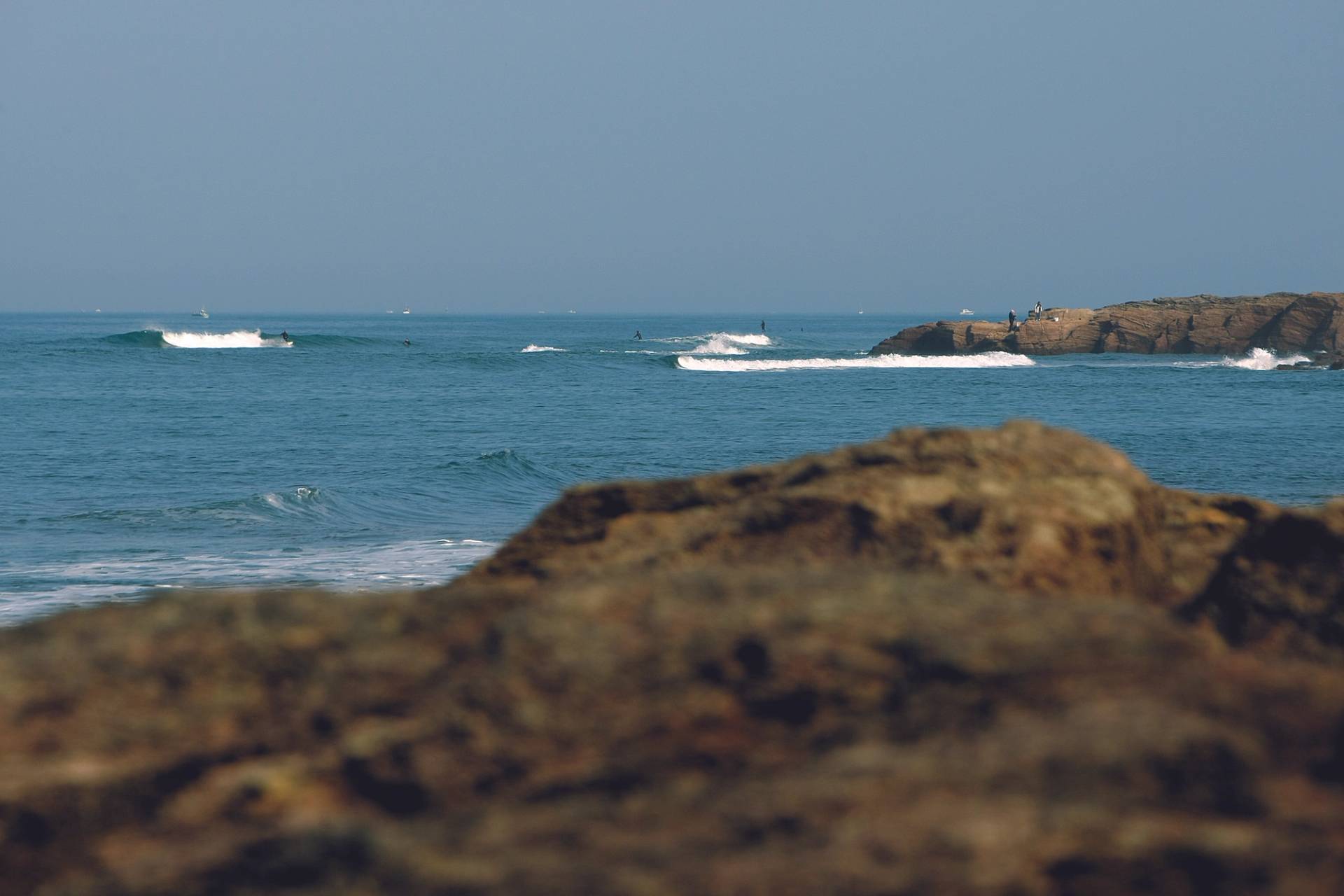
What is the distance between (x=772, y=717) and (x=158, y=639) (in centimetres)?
183

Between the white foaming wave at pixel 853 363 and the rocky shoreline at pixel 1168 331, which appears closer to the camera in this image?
the white foaming wave at pixel 853 363

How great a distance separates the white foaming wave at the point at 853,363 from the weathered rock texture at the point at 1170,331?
7.85ft

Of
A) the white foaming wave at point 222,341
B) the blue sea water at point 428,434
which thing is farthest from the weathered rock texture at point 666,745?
the white foaming wave at point 222,341

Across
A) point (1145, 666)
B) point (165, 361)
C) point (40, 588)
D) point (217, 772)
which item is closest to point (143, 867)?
point (217, 772)

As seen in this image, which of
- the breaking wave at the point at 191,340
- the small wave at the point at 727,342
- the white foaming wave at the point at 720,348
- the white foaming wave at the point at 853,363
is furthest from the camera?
the small wave at the point at 727,342

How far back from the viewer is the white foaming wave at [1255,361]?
8038cm

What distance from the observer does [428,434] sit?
40.2 meters

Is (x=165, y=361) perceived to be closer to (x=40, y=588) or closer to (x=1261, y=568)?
(x=40, y=588)

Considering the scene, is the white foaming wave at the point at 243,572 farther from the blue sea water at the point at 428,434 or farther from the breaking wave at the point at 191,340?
the breaking wave at the point at 191,340

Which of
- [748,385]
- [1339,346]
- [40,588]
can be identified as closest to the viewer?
[40,588]

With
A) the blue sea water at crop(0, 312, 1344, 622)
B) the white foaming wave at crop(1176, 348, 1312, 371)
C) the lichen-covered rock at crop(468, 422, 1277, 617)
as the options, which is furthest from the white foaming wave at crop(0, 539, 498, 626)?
the white foaming wave at crop(1176, 348, 1312, 371)

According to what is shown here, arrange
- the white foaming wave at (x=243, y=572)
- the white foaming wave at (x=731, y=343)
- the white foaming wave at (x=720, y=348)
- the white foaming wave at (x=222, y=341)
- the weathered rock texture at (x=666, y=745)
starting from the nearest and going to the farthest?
the weathered rock texture at (x=666, y=745) → the white foaming wave at (x=243, y=572) → the white foaming wave at (x=222, y=341) → the white foaming wave at (x=720, y=348) → the white foaming wave at (x=731, y=343)

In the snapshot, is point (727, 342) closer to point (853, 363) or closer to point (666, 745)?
point (853, 363)

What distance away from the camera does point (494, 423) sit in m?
44.7
